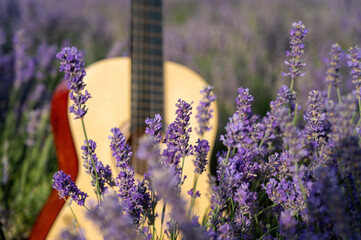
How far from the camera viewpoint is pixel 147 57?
Result: 2.22 metres

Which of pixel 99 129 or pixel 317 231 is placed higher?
pixel 99 129

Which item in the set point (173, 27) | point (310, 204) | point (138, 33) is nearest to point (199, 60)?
point (173, 27)

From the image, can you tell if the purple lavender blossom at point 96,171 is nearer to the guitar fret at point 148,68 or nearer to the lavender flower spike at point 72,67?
the lavender flower spike at point 72,67

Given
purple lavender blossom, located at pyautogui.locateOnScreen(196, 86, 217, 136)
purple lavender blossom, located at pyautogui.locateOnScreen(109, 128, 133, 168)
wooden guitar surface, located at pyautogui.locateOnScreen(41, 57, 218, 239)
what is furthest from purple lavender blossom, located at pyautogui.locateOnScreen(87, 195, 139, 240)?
wooden guitar surface, located at pyautogui.locateOnScreen(41, 57, 218, 239)

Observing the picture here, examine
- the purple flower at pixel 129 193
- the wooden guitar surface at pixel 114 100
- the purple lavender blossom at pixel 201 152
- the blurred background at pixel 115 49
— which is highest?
the blurred background at pixel 115 49

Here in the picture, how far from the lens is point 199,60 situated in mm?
4219

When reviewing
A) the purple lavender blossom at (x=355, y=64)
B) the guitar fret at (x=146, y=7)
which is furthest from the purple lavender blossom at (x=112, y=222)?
Result: the guitar fret at (x=146, y=7)

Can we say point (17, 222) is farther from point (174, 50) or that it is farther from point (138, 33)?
point (174, 50)

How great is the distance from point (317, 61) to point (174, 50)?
1.32m

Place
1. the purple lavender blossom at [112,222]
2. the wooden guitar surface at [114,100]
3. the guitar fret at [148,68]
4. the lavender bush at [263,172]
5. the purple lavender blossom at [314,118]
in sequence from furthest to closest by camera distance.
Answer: the guitar fret at [148,68]
the wooden guitar surface at [114,100]
the purple lavender blossom at [314,118]
the lavender bush at [263,172]
the purple lavender blossom at [112,222]

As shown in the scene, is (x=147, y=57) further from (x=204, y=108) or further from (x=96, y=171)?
(x=96, y=171)

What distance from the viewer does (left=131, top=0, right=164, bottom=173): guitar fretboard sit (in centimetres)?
215

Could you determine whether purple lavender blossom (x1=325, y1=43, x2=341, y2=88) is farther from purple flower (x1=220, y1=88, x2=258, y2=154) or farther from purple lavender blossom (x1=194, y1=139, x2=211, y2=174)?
purple lavender blossom (x1=194, y1=139, x2=211, y2=174)

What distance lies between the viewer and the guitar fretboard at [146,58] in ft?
7.07
